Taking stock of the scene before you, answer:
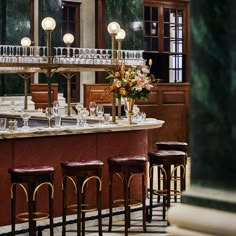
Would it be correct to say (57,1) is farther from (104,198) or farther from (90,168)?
(90,168)

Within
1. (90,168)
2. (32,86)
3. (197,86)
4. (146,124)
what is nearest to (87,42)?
(32,86)

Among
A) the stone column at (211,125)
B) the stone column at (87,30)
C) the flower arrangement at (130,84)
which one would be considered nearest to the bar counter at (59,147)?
the flower arrangement at (130,84)

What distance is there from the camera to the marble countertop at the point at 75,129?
6.01 m

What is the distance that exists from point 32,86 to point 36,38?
0.98 metres

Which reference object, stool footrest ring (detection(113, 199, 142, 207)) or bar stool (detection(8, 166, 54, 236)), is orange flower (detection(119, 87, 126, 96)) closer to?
stool footrest ring (detection(113, 199, 142, 207))

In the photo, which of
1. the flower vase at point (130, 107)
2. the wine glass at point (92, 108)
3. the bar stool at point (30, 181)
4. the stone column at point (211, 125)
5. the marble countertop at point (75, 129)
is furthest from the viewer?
the wine glass at point (92, 108)

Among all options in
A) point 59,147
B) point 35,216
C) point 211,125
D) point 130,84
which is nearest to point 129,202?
point 59,147

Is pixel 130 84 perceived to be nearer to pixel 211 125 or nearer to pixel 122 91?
pixel 122 91

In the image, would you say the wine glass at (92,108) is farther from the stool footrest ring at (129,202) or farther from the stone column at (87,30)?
the stone column at (87,30)

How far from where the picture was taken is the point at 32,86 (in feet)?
37.0

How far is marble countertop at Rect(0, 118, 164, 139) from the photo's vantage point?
601cm

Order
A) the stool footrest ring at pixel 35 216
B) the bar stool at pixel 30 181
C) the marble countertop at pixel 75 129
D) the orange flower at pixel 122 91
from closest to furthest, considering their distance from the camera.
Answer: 1. the bar stool at pixel 30 181
2. the stool footrest ring at pixel 35 216
3. the marble countertop at pixel 75 129
4. the orange flower at pixel 122 91

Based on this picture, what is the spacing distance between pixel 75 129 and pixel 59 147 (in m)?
0.25

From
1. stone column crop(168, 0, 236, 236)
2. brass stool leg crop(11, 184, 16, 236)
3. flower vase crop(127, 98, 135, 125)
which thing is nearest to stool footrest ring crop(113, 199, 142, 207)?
flower vase crop(127, 98, 135, 125)
